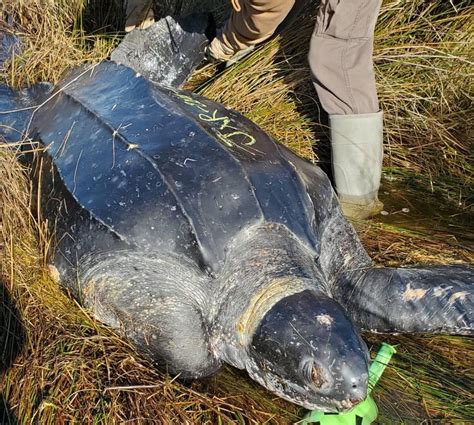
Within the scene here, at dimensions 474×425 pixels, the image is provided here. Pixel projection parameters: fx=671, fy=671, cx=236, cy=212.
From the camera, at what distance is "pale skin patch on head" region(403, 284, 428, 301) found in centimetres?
239

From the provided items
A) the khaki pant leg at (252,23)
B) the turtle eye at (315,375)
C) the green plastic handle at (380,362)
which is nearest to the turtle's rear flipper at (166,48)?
the khaki pant leg at (252,23)

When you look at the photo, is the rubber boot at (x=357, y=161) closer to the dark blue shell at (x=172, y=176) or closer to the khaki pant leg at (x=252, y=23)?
the dark blue shell at (x=172, y=176)

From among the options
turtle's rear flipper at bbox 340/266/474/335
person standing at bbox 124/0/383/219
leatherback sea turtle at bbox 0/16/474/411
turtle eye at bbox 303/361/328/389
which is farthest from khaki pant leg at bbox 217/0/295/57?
turtle eye at bbox 303/361/328/389

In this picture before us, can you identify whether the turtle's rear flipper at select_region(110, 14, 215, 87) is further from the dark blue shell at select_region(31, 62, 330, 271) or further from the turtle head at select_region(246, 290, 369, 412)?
the turtle head at select_region(246, 290, 369, 412)

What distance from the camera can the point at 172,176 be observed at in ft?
7.80

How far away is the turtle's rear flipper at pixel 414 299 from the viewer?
2.34 meters

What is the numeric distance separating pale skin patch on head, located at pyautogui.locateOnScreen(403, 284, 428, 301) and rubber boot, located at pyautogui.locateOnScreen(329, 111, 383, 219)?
2.42 feet

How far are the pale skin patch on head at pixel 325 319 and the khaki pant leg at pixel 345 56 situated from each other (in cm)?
133

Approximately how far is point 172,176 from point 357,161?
1078 mm

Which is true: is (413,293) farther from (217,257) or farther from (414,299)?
(217,257)

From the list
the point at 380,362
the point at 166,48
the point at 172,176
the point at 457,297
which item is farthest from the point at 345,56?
Result: the point at 380,362

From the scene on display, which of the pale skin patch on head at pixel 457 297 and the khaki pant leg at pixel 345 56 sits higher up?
the khaki pant leg at pixel 345 56

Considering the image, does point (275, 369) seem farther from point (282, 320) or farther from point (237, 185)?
point (237, 185)

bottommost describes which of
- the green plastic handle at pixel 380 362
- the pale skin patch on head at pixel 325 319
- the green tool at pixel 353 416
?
the green tool at pixel 353 416
